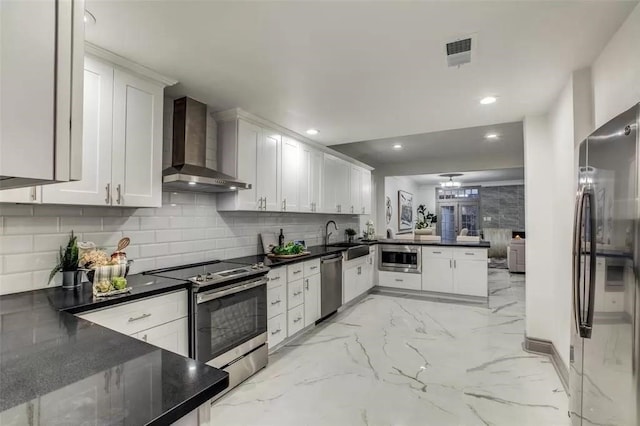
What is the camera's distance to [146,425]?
68 cm

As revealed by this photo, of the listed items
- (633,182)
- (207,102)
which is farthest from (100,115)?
(633,182)

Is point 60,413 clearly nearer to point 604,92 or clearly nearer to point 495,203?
point 604,92

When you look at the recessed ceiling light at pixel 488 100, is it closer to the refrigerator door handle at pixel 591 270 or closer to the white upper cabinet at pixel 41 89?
the refrigerator door handle at pixel 591 270

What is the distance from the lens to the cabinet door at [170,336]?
6.57 ft

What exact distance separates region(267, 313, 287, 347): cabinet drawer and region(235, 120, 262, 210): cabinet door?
45.7 inches

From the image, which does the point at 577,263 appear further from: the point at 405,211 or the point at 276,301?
the point at 405,211

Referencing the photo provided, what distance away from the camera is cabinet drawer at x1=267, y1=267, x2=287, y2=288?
3094 mm

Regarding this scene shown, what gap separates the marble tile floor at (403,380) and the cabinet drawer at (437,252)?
4.38ft

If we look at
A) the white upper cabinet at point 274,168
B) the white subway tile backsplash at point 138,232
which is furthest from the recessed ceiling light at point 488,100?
the white subway tile backsplash at point 138,232

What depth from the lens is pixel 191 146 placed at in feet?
9.18

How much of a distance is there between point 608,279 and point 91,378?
1.99m

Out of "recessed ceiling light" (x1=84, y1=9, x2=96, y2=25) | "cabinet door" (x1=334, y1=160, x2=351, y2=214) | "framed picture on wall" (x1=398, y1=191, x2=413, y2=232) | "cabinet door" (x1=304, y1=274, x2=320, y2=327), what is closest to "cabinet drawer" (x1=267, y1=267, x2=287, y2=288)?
"cabinet door" (x1=304, y1=274, x2=320, y2=327)

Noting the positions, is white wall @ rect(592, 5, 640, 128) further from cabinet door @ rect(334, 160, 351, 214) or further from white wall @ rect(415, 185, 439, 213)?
white wall @ rect(415, 185, 439, 213)

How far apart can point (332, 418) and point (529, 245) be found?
8.78ft
